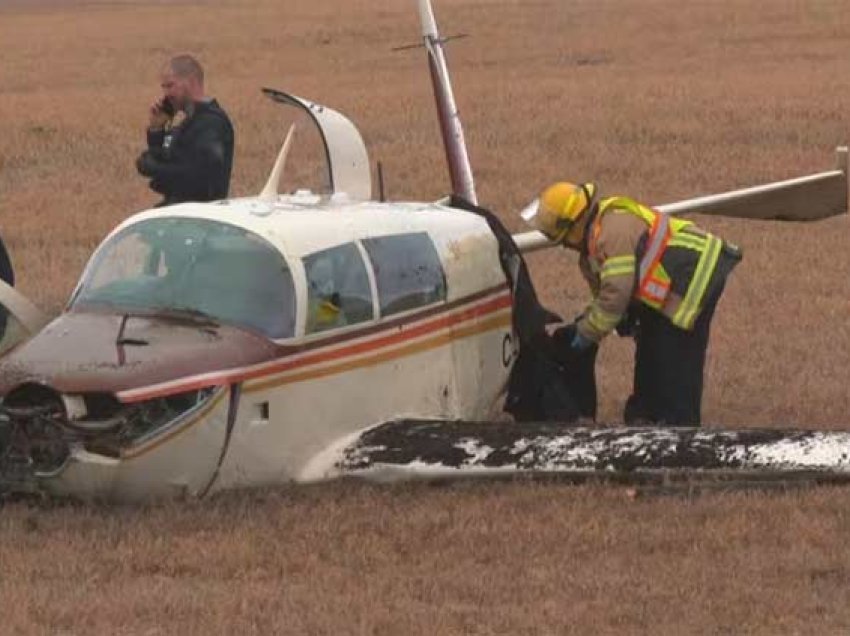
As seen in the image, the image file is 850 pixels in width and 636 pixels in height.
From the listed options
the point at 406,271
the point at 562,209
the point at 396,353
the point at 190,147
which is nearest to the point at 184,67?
the point at 190,147

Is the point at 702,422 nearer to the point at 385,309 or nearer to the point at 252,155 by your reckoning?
the point at 385,309

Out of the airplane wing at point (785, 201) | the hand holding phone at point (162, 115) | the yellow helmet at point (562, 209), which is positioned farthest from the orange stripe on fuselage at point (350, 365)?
the hand holding phone at point (162, 115)

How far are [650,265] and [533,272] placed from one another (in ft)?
24.0

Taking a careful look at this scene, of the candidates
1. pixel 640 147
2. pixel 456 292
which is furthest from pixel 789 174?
pixel 456 292

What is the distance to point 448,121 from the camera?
52.6 feet

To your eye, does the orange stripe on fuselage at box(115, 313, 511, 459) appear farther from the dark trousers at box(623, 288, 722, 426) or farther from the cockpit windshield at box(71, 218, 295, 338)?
the dark trousers at box(623, 288, 722, 426)

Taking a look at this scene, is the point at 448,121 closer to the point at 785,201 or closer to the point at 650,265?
the point at 785,201

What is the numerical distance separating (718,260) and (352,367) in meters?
2.25

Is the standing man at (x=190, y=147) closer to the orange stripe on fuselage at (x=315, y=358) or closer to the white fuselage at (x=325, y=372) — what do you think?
the white fuselage at (x=325, y=372)

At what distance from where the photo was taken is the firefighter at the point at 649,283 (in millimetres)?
12359

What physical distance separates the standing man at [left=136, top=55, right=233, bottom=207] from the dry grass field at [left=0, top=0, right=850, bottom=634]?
9.04 ft

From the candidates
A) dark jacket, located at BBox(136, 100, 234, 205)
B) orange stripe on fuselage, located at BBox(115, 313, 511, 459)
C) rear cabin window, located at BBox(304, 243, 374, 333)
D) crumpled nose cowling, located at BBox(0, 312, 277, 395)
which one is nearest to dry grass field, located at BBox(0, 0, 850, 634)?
orange stripe on fuselage, located at BBox(115, 313, 511, 459)

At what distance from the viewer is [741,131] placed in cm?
2919

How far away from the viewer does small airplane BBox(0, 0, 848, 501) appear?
1051 cm
